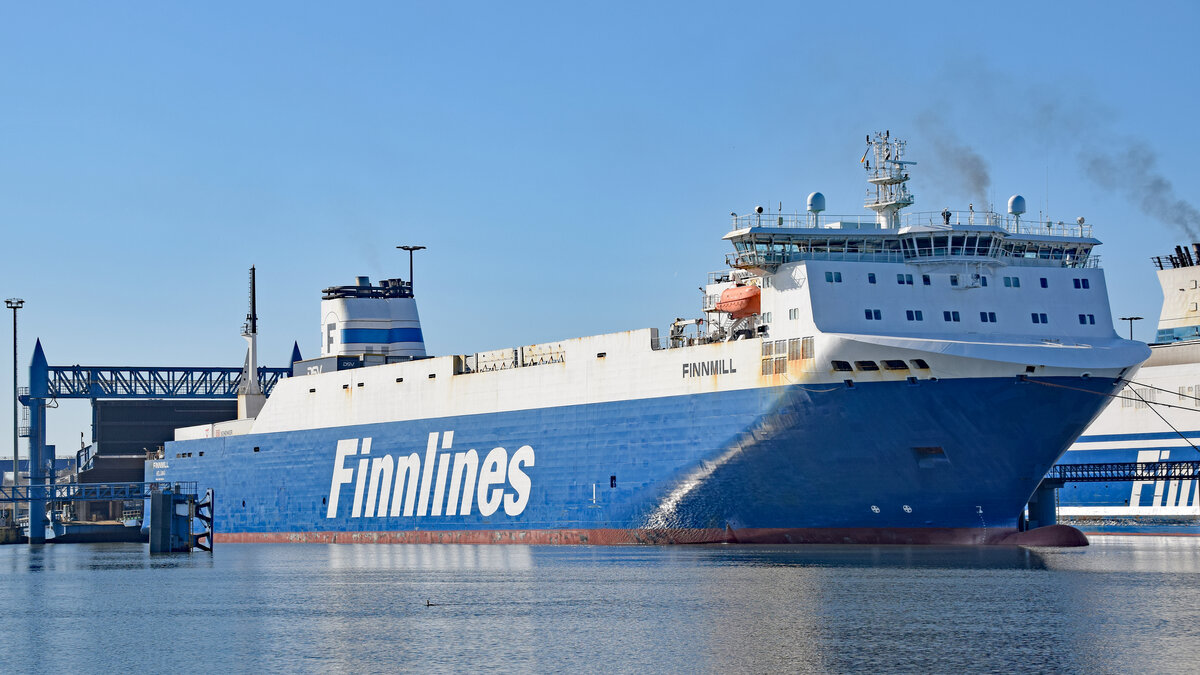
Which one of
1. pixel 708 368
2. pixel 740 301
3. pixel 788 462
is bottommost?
pixel 788 462

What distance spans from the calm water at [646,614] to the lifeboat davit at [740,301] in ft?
26.0

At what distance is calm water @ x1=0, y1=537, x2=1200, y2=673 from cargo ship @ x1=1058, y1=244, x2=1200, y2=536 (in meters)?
20.6

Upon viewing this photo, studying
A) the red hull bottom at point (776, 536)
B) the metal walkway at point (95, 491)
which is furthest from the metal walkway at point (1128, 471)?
the metal walkway at point (95, 491)

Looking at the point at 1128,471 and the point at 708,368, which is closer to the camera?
the point at 708,368

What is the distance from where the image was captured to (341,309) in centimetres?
7881

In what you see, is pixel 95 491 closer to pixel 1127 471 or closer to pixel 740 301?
pixel 740 301

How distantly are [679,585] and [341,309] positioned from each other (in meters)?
45.4

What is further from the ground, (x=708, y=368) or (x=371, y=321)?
(x=371, y=321)

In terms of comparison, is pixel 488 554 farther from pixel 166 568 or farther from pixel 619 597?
pixel 619 597

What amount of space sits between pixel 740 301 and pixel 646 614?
21774mm

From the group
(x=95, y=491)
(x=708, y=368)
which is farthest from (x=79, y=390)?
(x=708, y=368)

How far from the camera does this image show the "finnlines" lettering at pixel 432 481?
59594 mm

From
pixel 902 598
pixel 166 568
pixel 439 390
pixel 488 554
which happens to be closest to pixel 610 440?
pixel 488 554

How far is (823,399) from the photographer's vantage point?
153 feet
